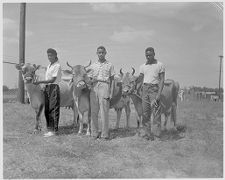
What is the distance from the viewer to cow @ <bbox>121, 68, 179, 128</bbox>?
31.6 ft

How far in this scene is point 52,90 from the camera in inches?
370

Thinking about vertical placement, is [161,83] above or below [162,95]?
above

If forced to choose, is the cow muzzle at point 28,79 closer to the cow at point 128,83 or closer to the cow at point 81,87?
the cow at point 81,87

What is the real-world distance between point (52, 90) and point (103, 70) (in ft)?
4.77

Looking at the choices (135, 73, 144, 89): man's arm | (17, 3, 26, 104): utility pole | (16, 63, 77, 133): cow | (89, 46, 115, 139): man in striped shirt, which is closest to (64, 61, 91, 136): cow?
(89, 46, 115, 139): man in striped shirt

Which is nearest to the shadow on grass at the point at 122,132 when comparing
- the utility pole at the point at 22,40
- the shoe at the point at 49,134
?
the shoe at the point at 49,134

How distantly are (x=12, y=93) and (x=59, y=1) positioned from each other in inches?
195

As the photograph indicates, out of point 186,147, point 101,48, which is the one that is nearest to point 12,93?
point 101,48

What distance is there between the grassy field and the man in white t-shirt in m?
0.62

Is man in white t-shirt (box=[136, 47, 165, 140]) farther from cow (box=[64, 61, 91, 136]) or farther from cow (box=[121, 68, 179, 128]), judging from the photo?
cow (box=[64, 61, 91, 136])

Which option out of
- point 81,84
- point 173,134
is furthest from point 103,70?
point 173,134

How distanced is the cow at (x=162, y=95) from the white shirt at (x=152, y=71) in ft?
2.77

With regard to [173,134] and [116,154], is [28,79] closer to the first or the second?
[116,154]

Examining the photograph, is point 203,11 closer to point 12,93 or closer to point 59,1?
point 59,1
